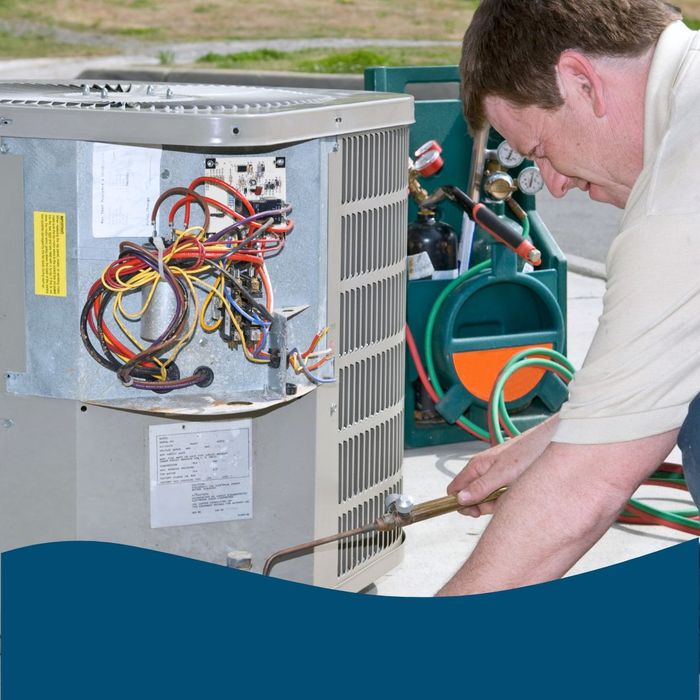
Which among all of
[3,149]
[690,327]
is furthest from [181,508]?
[690,327]

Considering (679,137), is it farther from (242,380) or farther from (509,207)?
(509,207)

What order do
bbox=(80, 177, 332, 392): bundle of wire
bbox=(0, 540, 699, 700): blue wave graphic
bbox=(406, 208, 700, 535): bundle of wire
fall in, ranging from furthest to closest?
bbox=(406, 208, 700, 535): bundle of wire → bbox=(80, 177, 332, 392): bundle of wire → bbox=(0, 540, 699, 700): blue wave graphic

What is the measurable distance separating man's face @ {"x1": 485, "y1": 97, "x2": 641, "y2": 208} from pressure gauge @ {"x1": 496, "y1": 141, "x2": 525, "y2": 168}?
1873mm

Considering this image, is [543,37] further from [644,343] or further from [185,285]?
[185,285]

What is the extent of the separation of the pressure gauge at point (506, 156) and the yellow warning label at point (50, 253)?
2009 mm

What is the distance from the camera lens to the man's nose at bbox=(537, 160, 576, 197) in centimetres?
225

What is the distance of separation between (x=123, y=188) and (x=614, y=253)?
0.99m

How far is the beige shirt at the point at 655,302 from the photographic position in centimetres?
180

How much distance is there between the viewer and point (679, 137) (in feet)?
6.10

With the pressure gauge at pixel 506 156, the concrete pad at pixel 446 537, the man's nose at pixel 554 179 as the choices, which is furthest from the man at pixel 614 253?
the pressure gauge at pixel 506 156

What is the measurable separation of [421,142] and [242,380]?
5.80ft

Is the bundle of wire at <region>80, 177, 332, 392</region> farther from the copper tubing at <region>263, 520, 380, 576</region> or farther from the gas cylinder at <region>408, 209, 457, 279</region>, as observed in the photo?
the gas cylinder at <region>408, 209, 457, 279</region>

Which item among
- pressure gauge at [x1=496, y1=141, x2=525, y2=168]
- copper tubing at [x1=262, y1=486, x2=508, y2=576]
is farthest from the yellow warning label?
pressure gauge at [x1=496, y1=141, x2=525, y2=168]

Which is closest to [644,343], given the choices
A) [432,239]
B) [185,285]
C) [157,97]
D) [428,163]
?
[185,285]
